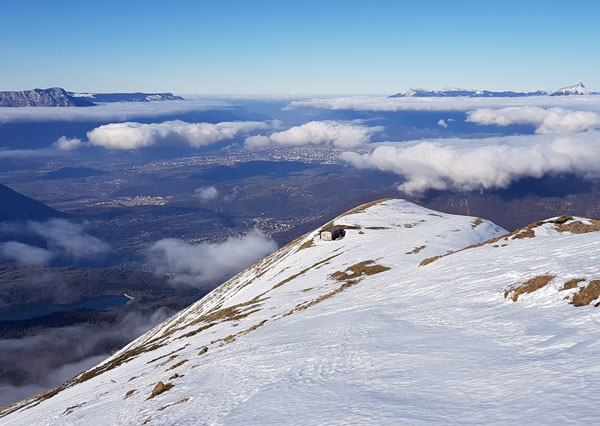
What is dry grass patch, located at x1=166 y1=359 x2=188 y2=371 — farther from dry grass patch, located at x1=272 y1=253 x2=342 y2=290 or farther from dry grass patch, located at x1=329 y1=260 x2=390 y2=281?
dry grass patch, located at x1=272 y1=253 x2=342 y2=290

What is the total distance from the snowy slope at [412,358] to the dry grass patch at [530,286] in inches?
4.3

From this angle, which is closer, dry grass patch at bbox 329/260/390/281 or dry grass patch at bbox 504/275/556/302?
dry grass patch at bbox 504/275/556/302

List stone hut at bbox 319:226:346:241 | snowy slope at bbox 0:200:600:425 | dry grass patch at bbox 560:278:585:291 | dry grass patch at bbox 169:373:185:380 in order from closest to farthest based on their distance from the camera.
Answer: snowy slope at bbox 0:200:600:425 → dry grass patch at bbox 560:278:585:291 → dry grass patch at bbox 169:373:185:380 → stone hut at bbox 319:226:346:241

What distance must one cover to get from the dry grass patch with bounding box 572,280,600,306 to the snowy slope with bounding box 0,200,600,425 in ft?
0.36

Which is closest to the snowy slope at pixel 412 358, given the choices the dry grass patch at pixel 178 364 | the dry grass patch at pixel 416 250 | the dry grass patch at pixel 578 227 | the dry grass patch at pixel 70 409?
the dry grass patch at pixel 178 364

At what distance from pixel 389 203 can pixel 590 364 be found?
16183cm

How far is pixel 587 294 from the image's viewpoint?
25.4m

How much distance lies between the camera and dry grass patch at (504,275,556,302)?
96.9 ft

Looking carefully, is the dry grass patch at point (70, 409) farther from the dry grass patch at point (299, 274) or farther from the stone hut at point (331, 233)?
the stone hut at point (331, 233)

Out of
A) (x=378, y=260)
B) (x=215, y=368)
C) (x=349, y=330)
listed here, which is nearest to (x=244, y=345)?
(x=215, y=368)

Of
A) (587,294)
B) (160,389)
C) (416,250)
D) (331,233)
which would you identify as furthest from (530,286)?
(331,233)

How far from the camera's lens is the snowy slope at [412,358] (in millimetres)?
16469

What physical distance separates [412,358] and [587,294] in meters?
13.0

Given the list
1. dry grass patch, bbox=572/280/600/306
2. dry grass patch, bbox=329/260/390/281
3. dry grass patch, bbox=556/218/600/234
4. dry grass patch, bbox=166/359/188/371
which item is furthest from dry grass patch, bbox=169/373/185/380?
dry grass patch, bbox=556/218/600/234
